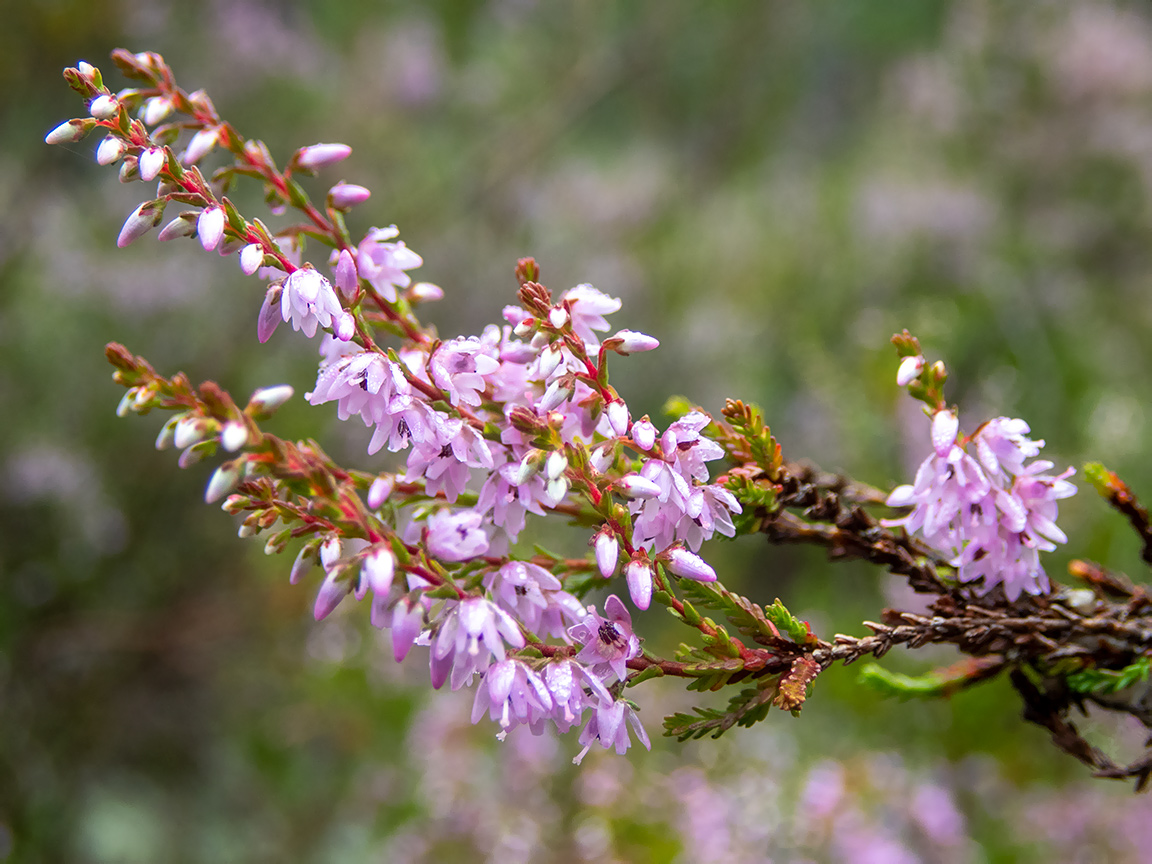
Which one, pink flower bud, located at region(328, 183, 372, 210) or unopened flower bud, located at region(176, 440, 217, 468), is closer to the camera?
unopened flower bud, located at region(176, 440, 217, 468)

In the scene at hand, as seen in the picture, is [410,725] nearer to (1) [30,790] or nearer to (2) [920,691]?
(1) [30,790]

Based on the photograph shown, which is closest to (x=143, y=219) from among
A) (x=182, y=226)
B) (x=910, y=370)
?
(x=182, y=226)

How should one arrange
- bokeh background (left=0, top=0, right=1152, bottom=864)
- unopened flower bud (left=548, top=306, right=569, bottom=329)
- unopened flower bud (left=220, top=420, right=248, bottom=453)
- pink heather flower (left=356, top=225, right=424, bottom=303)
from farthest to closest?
bokeh background (left=0, top=0, right=1152, bottom=864)
pink heather flower (left=356, top=225, right=424, bottom=303)
unopened flower bud (left=548, top=306, right=569, bottom=329)
unopened flower bud (left=220, top=420, right=248, bottom=453)

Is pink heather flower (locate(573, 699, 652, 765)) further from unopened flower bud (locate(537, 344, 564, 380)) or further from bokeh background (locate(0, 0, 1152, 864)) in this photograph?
bokeh background (locate(0, 0, 1152, 864))

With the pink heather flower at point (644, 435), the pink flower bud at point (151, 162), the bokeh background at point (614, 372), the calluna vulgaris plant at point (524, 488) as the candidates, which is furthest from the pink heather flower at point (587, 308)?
the bokeh background at point (614, 372)

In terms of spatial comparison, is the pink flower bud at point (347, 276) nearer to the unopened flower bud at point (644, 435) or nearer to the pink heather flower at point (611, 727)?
the unopened flower bud at point (644, 435)

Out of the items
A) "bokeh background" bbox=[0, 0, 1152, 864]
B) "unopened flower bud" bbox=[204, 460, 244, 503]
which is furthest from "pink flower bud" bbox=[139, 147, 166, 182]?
"bokeh background" bbox=[0, 0, 1152, 864]

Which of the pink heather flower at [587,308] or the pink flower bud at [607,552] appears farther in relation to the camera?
the pink heather flower at [587,308]

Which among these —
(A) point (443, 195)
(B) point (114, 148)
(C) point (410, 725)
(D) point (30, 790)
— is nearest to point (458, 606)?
(B) point (114, 148)
